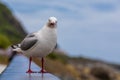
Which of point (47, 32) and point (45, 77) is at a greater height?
point (47, 32)

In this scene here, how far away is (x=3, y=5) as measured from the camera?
5969 cm

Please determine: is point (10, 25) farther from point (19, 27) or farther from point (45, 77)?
point (45, 77)

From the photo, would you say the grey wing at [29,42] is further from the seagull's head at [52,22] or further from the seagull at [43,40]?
the seagull's head at [52,22]

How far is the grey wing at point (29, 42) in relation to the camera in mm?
5177

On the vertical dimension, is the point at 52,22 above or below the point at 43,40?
above

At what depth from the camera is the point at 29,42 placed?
17.4ft

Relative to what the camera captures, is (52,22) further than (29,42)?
No

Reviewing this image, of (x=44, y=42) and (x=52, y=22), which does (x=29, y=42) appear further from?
(x=52, y=22)

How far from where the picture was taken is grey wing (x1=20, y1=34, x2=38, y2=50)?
5.18 meters

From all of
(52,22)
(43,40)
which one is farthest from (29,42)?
(52,22)

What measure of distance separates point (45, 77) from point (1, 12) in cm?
5487

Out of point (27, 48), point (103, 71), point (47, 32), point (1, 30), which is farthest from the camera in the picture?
point (1, 30)

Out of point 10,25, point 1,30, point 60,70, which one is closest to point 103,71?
point 60,70

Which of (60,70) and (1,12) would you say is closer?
(60,70)
